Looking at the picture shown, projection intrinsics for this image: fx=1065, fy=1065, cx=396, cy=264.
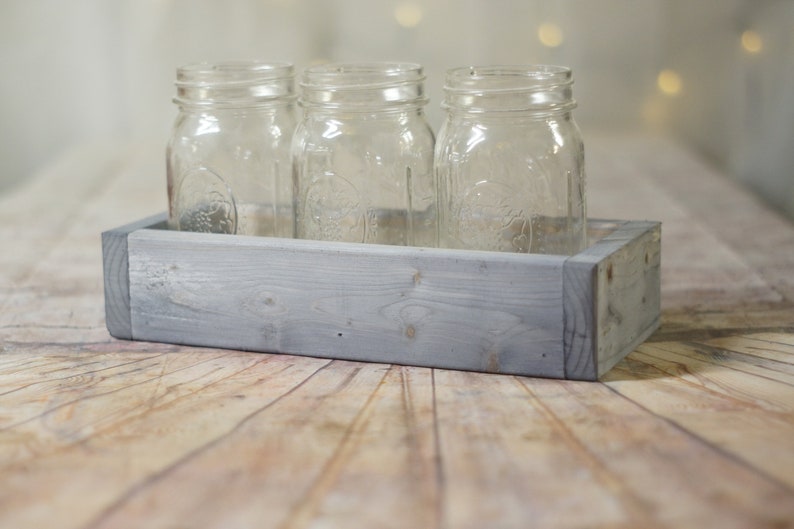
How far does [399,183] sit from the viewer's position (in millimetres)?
1014

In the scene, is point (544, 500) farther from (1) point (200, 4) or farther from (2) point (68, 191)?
(1) point (200, 4)

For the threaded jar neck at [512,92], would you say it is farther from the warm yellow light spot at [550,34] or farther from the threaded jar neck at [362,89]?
the warm yellow light spot at [550,34]

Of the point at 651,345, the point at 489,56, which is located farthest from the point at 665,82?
the point at 651,345

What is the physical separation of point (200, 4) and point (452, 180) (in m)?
1.95

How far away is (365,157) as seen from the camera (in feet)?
3.29

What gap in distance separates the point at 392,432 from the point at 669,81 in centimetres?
203

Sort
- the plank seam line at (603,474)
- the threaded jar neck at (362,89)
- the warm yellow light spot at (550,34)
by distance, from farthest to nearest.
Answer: the warm yellow light spot at (550,34), the threaded jar neck at (362,89), the plank seam line at (603,474)

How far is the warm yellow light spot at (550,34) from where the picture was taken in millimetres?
2621

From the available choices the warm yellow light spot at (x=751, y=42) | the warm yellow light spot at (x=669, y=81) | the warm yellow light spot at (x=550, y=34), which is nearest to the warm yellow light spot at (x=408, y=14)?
the warm yellow light spot at (x=550, y=34)

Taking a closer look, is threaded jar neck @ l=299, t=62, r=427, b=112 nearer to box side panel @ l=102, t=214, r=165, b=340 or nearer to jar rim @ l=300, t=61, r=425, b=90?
jar rim @ l=300, t=61, r=425, b=90

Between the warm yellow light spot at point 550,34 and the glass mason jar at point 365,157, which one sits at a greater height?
the warm yellow light spot at point 550,34

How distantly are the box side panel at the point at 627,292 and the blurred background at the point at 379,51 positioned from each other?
1218mm

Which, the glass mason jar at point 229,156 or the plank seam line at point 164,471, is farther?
the glass mason jar at point 229,156

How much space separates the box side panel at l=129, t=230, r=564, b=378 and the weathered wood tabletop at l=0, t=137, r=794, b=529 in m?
0.02
